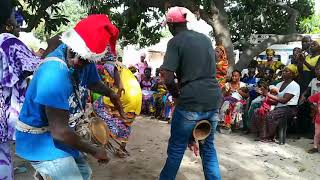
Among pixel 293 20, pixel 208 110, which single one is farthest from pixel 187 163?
pixel 293 20

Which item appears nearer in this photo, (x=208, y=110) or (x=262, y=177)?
(x=208, y=110)

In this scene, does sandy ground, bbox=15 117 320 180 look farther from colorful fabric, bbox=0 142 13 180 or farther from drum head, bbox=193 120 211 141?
colorful fabric, bbox=0 142 13 180

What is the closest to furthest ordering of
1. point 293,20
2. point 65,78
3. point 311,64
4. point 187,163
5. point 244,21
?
point 65,78
point 187,163
point 311,64
point 293,20
point 244,21

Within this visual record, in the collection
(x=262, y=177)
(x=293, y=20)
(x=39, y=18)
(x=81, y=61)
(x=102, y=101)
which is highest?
(x=293, y=20)

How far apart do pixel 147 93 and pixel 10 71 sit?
662 cm

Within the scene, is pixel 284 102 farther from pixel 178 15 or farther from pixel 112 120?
pixel 178 15

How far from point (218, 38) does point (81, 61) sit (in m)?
7.44

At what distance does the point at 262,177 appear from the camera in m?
4.77

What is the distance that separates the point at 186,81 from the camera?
11.6ft

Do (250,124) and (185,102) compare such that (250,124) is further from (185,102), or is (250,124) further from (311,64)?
(185,102)

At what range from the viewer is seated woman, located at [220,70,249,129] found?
7445mm

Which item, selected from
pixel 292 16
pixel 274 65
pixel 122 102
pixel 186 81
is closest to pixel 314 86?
pixel 274 65

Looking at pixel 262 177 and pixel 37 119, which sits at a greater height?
pixel 37 119

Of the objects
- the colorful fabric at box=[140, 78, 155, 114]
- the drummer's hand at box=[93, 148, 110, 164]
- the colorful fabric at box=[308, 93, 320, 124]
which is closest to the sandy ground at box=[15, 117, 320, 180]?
the colorful fabric at box=[308, 93, 320, 124]
